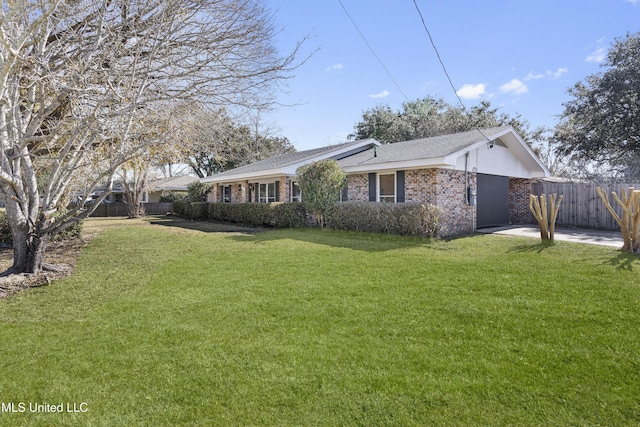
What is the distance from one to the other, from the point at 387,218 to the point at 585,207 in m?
8.70

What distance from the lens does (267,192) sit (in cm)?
1942

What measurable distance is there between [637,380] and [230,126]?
28.6 feet

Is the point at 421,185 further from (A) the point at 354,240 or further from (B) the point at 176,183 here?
(B) the point at 176,183

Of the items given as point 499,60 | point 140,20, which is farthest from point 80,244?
point 499,60

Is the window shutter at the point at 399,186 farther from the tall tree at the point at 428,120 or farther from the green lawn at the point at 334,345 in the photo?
the tall tree at the point at 428,120

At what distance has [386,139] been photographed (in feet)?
103

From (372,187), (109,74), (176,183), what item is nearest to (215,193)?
(372,187)

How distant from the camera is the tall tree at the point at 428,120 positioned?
27922mm

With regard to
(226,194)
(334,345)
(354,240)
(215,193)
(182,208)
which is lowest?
(334,345)

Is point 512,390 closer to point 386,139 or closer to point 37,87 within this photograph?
point 37,87

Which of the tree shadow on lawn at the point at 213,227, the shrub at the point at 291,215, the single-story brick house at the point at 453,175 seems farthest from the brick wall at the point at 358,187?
the tree shadow on lawn at the point at 213,227

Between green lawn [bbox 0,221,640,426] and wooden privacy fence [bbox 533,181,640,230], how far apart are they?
8141mm

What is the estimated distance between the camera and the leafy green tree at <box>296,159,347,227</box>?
44.6ft

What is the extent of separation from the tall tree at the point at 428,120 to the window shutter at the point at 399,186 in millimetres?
16640
